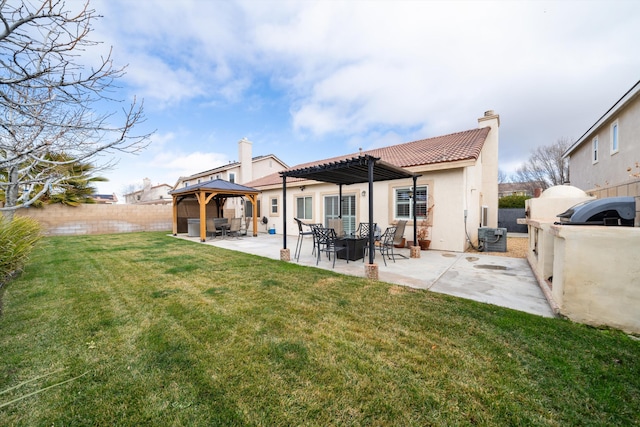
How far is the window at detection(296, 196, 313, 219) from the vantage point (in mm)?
12695

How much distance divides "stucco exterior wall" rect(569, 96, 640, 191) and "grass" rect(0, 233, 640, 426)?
7493 millimetres

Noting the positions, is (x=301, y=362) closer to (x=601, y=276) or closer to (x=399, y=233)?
(x=601, y=276)

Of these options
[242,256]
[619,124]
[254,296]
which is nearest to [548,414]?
[254,296]

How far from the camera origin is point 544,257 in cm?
471

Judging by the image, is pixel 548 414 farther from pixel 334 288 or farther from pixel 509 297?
pixel 334 288

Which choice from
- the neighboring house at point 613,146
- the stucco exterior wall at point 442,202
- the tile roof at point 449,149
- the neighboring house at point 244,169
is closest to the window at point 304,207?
the stucco exterior wall at point 442,202

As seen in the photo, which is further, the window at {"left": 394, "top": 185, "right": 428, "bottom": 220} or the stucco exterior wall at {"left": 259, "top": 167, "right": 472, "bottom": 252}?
the window at {"left": 394, "top": 185, "right": 428, "bottom": 220}

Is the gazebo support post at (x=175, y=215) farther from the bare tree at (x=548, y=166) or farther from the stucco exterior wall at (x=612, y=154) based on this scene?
the bare tree at (x=548, y=166)

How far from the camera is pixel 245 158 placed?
19500mm

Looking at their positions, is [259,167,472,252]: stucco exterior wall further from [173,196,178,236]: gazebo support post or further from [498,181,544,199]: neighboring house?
[498,181,544,199]: neighboring house

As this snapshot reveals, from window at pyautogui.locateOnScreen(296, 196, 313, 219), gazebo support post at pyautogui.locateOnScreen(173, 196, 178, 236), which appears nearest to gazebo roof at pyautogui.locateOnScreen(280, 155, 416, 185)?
window at pyautogui.locateOnScreen(296, 196, 313, 219)

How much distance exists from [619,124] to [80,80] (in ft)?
48.8

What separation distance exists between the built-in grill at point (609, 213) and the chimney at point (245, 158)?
18.8 metres

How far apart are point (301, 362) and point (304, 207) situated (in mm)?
10775
